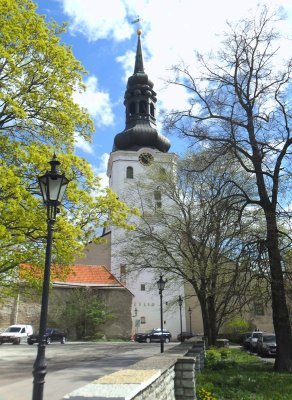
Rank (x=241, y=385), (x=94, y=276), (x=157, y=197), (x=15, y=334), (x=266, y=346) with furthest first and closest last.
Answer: (x=94, y=276) < (x=15, y=334) < (x=266, y=346) < (x=157, y=197) < (x=241, y=385)

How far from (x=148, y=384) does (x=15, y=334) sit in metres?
33.1

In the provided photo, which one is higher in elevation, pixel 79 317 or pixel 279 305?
pixel 79 317

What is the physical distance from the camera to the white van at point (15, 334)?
3565 cm

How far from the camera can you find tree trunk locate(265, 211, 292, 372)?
1498cm

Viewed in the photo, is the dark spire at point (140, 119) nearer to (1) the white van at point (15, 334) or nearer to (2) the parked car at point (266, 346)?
(1) the white van at point (15, 334)

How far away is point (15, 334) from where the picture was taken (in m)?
36.2

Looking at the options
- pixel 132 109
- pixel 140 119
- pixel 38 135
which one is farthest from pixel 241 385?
pixel 132 109

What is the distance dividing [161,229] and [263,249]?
13.2 metres

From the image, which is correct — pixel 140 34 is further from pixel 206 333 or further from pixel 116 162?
pixel 206 333

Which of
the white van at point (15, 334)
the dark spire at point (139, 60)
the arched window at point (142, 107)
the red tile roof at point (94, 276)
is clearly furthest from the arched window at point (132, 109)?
the white van at point (15, 334)

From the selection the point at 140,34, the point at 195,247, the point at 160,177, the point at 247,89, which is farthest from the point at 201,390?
the point at 140,34

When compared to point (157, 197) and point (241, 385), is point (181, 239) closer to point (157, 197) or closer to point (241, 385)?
point (157, 197)

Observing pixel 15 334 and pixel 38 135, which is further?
pixel 15 334

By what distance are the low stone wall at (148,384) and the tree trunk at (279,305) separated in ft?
21.8
